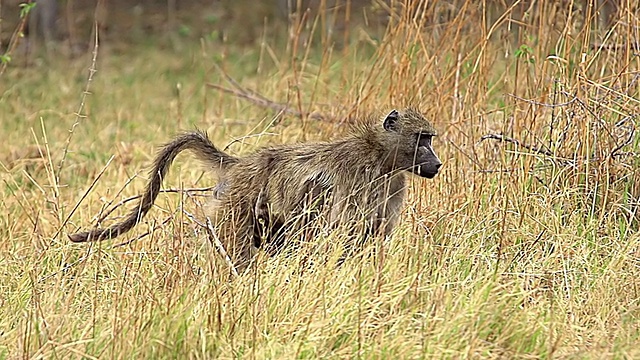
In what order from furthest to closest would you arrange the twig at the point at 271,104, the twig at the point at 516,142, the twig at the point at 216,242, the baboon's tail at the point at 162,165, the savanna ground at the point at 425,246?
the twig at the point at 271,104
the twig at the point at 516,142
the baboon's tail at the point at 162,165
the twig at the point at 216,242
the savanna ground at the point at 425,246

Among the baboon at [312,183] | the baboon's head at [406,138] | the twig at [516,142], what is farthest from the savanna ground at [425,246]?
the baboon's head at [406,138]

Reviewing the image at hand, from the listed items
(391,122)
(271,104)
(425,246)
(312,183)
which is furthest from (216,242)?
(271,104)

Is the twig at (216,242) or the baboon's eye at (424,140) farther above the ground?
the baboon's eye at (424,140)

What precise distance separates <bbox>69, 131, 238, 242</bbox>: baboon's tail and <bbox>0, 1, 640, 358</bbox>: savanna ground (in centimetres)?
10

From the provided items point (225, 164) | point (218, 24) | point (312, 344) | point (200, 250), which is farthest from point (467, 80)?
point (218, 24)

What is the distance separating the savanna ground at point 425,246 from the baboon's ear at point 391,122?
41 centimetres

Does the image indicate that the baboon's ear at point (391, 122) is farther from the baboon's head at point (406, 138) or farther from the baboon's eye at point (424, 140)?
the baboon's eye at point (424, 140)

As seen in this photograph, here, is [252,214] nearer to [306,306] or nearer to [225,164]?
[225,164]

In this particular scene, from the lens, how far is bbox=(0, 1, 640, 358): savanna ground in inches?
124

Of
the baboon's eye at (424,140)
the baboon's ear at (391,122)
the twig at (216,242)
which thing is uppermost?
the baboon's ear at (391,122)

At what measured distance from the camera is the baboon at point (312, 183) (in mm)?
4105

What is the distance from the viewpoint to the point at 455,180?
4.67 m

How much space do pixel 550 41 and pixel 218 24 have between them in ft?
33.4

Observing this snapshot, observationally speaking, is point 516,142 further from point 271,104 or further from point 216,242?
Result: point 271,104
